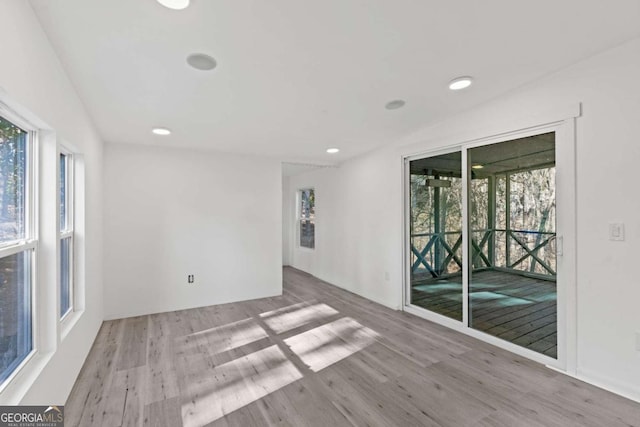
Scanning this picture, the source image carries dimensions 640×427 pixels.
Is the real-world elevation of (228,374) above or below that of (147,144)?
below

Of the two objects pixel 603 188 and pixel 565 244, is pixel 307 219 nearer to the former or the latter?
pixel 565 244

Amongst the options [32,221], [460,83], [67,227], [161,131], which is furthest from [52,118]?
[460,83]

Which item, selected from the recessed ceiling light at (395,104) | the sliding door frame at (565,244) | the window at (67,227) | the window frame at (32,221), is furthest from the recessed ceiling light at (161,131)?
the sliding door frame at (565,244)

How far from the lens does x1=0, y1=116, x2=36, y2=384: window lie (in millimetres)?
1380

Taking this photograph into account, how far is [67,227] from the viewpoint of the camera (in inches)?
95.8

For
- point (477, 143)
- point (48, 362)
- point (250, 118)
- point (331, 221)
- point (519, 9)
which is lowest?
point (48, 362)

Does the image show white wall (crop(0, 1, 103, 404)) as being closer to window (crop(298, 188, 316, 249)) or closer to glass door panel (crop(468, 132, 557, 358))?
glass door panel (crop(468, 132, 557, 358))

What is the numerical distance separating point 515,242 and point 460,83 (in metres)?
1.57

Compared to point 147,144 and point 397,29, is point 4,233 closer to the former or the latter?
point 397,29

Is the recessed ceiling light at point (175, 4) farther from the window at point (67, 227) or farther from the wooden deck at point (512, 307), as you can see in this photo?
the wooden deck at point (512, 307)

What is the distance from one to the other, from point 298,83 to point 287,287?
3.54 metres

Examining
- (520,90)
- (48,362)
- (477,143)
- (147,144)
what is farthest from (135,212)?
(520,90)

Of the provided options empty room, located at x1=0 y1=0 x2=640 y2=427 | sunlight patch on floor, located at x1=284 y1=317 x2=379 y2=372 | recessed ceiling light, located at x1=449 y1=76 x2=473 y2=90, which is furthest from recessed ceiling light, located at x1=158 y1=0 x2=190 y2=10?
sunlight patch on floor, located at x1=284 y1=317 x2=379 y2=372

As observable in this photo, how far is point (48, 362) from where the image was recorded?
168cm
